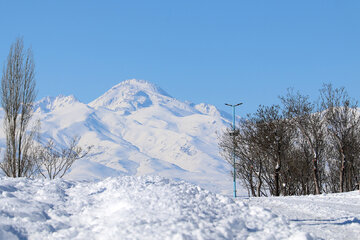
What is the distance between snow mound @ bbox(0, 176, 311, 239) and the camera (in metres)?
8.68

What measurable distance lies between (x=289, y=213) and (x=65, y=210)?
694 centimetres

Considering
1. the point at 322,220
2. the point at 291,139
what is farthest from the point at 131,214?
the point at 291,139

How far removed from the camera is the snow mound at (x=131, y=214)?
28.5 ft

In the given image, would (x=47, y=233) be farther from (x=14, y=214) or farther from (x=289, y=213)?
(x=289, y=213)

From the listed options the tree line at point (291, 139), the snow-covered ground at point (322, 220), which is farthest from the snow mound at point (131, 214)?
the tree line at point (291, 139)

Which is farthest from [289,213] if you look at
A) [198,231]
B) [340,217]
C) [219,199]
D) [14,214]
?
[14,214]

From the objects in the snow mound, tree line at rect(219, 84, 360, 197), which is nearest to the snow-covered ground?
the snow mound

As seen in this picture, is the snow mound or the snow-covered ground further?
the snow-covered ground

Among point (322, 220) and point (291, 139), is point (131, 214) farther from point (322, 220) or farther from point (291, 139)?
point (291, 139)

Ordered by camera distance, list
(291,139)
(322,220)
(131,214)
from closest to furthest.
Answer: (131,214) < (322,220) < (291,139)

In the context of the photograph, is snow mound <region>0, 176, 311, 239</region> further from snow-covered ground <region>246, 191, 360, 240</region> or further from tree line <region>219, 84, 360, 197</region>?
tree line <region>219, 84, 360, 197</region>

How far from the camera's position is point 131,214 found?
30.8ft

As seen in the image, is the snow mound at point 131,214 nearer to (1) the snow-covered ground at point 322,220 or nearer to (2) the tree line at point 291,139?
(1) the snow-covered ground at point 322,220

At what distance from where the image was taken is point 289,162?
4191 cm
